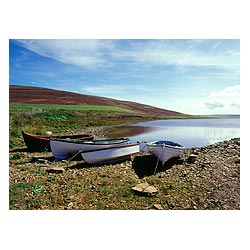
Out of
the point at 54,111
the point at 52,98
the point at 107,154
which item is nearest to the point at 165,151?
the point at 107,154

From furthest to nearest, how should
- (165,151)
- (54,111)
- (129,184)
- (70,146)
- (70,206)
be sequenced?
(54,111) < (70,146) < (165,151) < (129,184) < (70,206)

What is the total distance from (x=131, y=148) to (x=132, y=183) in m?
1.87

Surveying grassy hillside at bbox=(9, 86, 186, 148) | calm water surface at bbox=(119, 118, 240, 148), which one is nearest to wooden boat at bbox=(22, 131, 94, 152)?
grassy hillside at bbox=(9, 86, 186, 148)

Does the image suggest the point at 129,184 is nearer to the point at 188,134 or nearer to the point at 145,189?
the point at 145,189

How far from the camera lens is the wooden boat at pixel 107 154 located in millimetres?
6636

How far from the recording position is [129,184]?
5.30 metres

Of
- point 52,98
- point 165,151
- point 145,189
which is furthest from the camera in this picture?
point 52,98

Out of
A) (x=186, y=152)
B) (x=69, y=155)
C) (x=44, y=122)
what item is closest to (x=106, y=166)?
(x=69, y=155)

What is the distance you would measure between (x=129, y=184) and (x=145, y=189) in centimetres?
47

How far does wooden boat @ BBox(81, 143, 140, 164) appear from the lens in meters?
6.64

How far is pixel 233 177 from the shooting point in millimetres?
5648

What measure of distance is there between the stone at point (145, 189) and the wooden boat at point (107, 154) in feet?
6.06

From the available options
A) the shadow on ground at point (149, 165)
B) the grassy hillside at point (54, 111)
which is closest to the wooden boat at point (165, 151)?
the shadow on ground at point (149, 165)

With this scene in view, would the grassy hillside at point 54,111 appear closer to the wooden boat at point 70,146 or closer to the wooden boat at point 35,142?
the wooden boat at point 35,142
